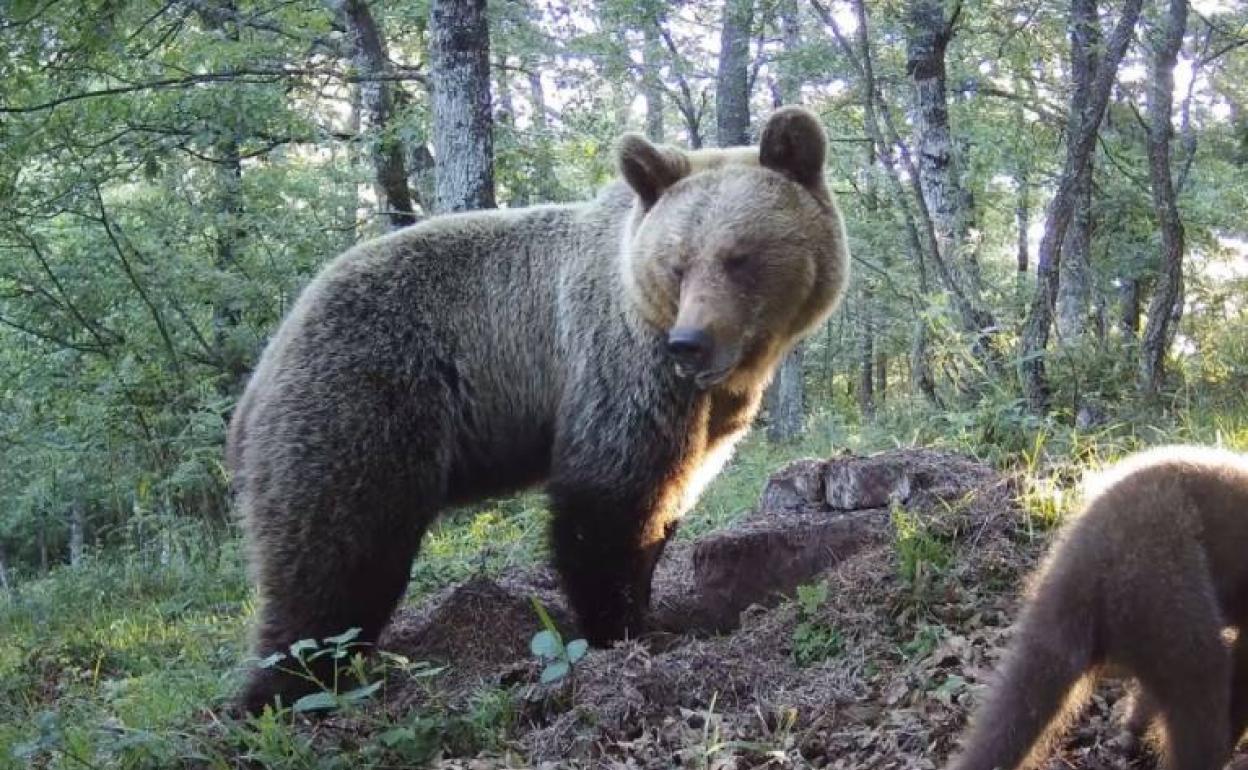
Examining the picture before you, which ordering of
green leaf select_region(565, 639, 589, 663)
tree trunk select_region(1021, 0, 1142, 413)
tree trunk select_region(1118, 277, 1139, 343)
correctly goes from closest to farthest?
1. green leaf select_region(565, 639, 589, 663)
2. tree trunk select_region(1021, 0, 1142, 413)
3. tree trunk select_region(1118, 277, 1139, 343)

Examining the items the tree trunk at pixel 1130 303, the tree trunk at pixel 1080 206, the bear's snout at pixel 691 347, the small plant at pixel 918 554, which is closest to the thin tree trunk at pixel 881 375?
the tree trunk at pixel 1080 206

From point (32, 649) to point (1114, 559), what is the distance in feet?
25.1

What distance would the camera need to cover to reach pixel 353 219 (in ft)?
50.3

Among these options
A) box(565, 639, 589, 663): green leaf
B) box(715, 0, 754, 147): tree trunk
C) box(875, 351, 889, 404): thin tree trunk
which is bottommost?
box(875, 351, 889, 404): thin tree trunk

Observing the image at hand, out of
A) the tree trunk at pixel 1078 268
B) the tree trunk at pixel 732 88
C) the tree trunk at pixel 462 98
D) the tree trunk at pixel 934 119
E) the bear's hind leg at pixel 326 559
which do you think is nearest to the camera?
the bear's hind leg at pixel 326 559

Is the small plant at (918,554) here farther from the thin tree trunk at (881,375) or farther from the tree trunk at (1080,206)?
the thin tree trunk at (881,375)

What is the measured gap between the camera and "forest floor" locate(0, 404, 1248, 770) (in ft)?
13.7

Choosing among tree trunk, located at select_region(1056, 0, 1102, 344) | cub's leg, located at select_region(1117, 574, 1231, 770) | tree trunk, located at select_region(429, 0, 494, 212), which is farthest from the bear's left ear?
tree trunk, located at select_region(429, 0, 494, 212)

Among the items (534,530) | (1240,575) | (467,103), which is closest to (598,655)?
(1240,575)

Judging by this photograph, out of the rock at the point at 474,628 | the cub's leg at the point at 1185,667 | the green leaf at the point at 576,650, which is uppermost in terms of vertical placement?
the cub's leg at the point at 1185,667

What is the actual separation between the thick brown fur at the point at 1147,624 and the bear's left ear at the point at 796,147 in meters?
2.37

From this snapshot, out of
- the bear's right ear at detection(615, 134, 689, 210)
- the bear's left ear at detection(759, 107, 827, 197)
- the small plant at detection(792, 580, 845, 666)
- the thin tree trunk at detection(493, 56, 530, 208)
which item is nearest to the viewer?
the small plant at detection(792, 580, 845, 666)

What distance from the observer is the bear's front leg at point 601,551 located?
5512mm

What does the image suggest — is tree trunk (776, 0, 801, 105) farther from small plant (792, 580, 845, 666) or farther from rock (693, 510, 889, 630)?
small plant (792, 580, 845, 666)
